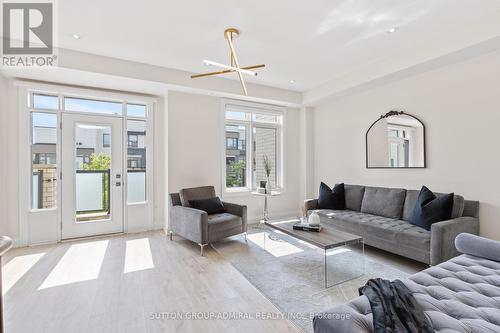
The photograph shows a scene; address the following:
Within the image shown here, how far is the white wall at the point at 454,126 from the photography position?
312 cm

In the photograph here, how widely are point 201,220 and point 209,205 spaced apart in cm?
62

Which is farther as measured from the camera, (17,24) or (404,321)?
(17,24)

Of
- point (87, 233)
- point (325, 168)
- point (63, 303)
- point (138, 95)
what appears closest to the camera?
point (63, 303)

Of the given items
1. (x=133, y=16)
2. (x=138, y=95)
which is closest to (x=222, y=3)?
(x=133, y=16)

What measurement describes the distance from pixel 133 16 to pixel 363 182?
14.5 ft

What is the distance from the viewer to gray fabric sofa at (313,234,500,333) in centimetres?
129

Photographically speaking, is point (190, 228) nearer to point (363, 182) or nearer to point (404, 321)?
point (404, 321)

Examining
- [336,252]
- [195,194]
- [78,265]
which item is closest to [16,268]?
[78,265]

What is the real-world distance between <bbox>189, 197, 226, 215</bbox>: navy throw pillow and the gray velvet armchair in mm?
77

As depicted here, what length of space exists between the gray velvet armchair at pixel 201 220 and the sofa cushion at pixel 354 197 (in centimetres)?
197

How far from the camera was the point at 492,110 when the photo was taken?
122 inches

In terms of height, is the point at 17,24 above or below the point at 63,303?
above

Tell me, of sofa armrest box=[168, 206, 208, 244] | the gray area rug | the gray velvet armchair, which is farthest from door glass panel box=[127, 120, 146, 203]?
the gray area rug

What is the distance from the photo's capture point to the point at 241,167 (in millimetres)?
5426
